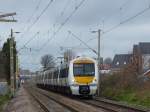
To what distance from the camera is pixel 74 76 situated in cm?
4400

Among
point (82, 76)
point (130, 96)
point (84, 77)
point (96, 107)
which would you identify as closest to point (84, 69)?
point (82, 76)

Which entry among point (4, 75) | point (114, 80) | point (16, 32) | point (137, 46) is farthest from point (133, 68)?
point (137, 46)

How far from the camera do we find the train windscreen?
44.1 m

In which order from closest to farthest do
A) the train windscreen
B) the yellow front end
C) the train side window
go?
the yellow front end, the train windscreen, the train side window

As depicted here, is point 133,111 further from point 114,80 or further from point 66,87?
point 114,80

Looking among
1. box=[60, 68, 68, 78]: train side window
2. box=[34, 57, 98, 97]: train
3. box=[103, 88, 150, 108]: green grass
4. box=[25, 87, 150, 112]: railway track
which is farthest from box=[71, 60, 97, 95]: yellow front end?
box=[25, 87, 150, 112]: railway track

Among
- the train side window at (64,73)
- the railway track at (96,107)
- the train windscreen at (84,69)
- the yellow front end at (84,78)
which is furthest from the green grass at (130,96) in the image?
the train side window at (64,73)

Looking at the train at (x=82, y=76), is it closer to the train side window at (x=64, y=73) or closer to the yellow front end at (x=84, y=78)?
the yellow front end at (x=84, y=78)

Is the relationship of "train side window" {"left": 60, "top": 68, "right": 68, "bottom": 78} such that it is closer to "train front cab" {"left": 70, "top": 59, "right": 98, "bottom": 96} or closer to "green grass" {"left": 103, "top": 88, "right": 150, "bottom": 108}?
"train front cab" {"left": 70, "top": 59, "right": 98, "bottom": 96}

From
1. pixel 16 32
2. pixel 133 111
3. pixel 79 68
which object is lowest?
pixel 133 111

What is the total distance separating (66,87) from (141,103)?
1203 centimetres

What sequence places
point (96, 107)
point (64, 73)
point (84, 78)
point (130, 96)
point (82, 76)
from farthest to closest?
point (64, 73), point (82, 76), point (84, 78), point (130, 96), point (96, 107)

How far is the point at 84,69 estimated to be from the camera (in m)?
44.4

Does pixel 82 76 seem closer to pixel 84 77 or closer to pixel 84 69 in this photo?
pixel 84 77
